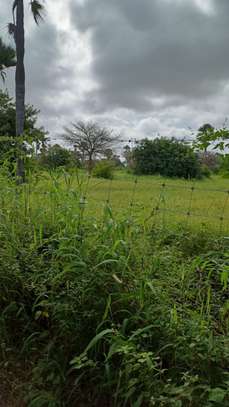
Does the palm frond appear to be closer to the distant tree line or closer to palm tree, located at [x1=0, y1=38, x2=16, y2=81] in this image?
palm tree, located at [x1=0, y1=38, x2=16, y2=81]

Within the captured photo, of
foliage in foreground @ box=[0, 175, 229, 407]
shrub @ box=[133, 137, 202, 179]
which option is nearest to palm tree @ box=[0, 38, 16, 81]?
shrub @ box=[133, 137, 202, 179]

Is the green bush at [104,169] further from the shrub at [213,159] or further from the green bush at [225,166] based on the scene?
the green bush at [225,166]

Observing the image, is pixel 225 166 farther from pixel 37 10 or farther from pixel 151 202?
pixel 37 10

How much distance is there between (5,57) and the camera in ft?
32.4

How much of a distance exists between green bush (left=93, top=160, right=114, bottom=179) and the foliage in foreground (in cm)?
69

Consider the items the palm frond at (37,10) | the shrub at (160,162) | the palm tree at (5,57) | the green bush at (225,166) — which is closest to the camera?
the green bush at (225,166)

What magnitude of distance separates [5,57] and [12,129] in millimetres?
2844

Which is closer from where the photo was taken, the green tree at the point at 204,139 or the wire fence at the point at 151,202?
the green tree at the point at 204,139

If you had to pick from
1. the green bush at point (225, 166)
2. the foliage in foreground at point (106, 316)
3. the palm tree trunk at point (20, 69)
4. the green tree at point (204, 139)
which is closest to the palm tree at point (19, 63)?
the palm tree trunk at point (20, 69)

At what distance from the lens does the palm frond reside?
22.8ft

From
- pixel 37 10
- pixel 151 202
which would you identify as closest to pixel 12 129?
pixel 37 10

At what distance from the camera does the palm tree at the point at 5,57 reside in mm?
9401

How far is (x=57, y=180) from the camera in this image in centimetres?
199

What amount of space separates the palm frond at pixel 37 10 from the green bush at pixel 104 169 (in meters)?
6.07
